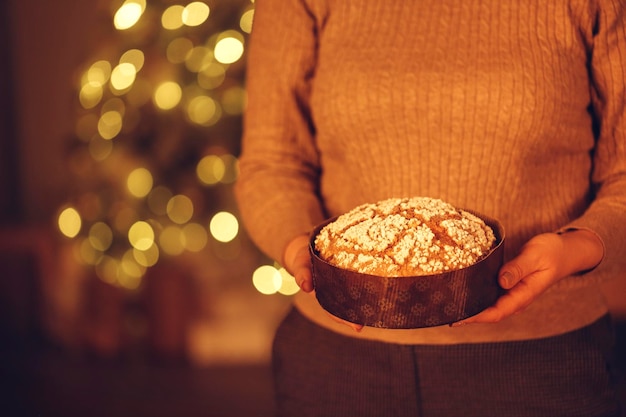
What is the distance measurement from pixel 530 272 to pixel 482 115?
223 millimetres

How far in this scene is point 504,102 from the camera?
851mm

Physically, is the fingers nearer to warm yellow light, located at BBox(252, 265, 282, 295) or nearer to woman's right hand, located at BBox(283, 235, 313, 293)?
woman's right hand, located at BBox(283, 235, 313, 293)

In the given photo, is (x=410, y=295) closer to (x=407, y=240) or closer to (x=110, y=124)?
(x=407, y=240)

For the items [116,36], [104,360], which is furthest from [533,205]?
[104,360]

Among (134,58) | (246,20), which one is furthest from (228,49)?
(134,58)

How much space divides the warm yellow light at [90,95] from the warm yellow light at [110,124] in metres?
0.06

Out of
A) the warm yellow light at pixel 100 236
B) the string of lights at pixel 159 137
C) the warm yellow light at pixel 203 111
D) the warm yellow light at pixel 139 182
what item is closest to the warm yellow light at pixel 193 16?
the string of lights at pixel 159 137

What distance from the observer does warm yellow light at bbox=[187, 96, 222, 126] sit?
213cm

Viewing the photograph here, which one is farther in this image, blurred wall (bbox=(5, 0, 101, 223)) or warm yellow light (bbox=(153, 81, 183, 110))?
blurred wall (bbox=(5, 0, 101, 223))

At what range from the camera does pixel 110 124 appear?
223 centimetres

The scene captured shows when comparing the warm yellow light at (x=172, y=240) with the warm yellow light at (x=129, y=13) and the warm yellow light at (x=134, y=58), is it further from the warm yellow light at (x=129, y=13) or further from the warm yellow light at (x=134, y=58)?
the warm yellow light at (x=129, y=13)

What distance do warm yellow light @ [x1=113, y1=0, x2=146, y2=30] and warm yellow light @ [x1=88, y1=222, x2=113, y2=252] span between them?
710 mm


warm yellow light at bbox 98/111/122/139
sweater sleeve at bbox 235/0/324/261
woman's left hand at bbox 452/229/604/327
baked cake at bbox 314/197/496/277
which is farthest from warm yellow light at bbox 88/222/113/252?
woman's left hand at bbox 452/229/604/327

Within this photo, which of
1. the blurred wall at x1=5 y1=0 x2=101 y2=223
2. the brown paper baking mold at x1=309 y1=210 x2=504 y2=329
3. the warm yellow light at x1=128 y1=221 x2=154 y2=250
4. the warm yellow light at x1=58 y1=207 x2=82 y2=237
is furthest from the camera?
the blurred wall at x1=5 y1=0 x2=101 y2=223
